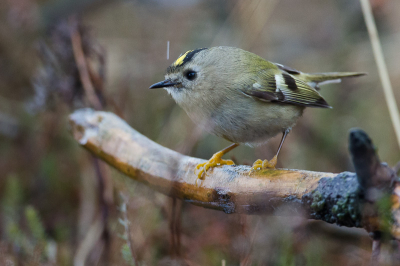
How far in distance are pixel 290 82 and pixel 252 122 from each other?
2.24 ft

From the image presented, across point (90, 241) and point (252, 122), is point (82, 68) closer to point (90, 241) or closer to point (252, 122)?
point (90, 241)

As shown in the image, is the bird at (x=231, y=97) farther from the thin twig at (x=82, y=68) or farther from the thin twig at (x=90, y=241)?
the thin twig at (x=90, y=241)

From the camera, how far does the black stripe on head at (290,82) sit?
3122 mm

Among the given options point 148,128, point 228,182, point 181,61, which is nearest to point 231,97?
point 181,61

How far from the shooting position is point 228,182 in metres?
2.31

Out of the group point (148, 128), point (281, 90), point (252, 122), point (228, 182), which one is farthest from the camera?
point (148, 128)

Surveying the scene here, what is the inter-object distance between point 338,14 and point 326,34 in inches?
16.5

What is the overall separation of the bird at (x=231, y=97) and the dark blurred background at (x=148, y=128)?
0.25 metres

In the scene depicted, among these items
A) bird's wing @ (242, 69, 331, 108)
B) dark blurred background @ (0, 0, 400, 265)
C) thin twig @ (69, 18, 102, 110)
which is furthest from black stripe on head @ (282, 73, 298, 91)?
thin twig @ (69, 18, 102, 110)

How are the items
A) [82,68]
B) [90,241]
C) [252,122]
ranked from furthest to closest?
[82,68], [90,241], [252,122]

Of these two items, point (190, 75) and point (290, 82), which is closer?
point (190, 75)

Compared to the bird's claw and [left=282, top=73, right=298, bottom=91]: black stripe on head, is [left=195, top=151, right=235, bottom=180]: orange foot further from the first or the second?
[left=282, top=73, right=298, bottom=91]: black stripe on head

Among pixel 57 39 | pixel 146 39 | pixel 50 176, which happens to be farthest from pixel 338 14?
pixel 50 176

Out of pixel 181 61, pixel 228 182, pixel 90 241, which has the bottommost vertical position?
Answer: pixel 90 241
